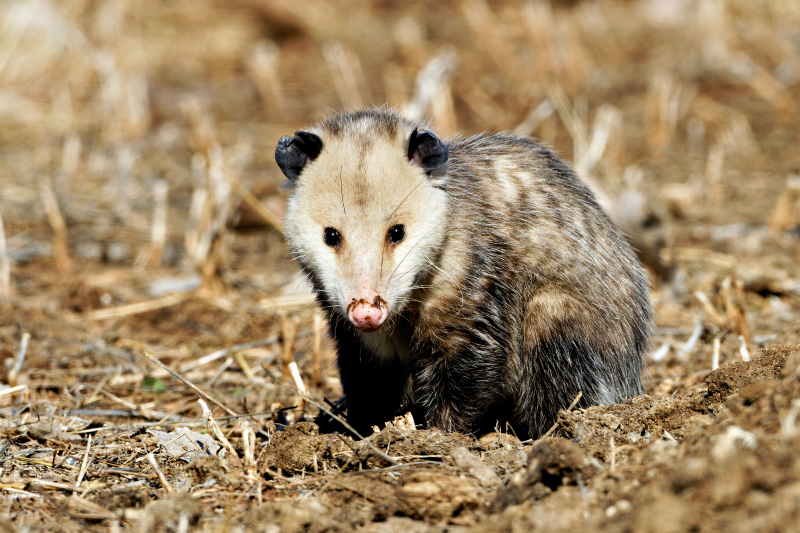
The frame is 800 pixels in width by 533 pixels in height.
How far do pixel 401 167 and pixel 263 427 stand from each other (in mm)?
1363

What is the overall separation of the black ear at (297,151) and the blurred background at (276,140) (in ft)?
2.22

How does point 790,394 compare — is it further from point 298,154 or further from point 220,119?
point 220,119

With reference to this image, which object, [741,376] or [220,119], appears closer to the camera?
[741,376]

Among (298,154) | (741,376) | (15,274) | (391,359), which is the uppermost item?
(298,154)

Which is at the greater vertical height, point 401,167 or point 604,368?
point 401,167

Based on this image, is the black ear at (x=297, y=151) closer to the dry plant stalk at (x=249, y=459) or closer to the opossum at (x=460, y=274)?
the opossum at (x=460, y=274)

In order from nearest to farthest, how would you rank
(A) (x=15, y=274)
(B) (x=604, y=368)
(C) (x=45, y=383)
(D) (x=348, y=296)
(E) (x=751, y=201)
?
(D) (x=348, y=296)
(B) (x=604, y=368)
(C) (x=45, y=383)
(A) (x=15, y=274)
(E) (x=751, y=201)

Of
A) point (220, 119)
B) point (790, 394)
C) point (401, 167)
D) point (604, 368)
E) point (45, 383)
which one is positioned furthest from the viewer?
point (220, 119)

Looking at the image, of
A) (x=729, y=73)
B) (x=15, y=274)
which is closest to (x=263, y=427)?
(x=15, y=274)

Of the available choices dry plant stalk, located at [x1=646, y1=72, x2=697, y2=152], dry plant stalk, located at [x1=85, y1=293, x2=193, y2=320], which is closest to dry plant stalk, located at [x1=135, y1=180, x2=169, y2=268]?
dry plant stalk, located at [x1=85, y1=293, x2=193, y2=320]

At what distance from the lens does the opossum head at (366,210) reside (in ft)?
8.63

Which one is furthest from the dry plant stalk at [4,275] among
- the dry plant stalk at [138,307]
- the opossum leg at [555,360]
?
the opossum leg at [555,360]

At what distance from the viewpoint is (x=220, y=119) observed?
32.4 feet

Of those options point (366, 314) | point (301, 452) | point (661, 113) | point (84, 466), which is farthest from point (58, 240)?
point (661, 113)
